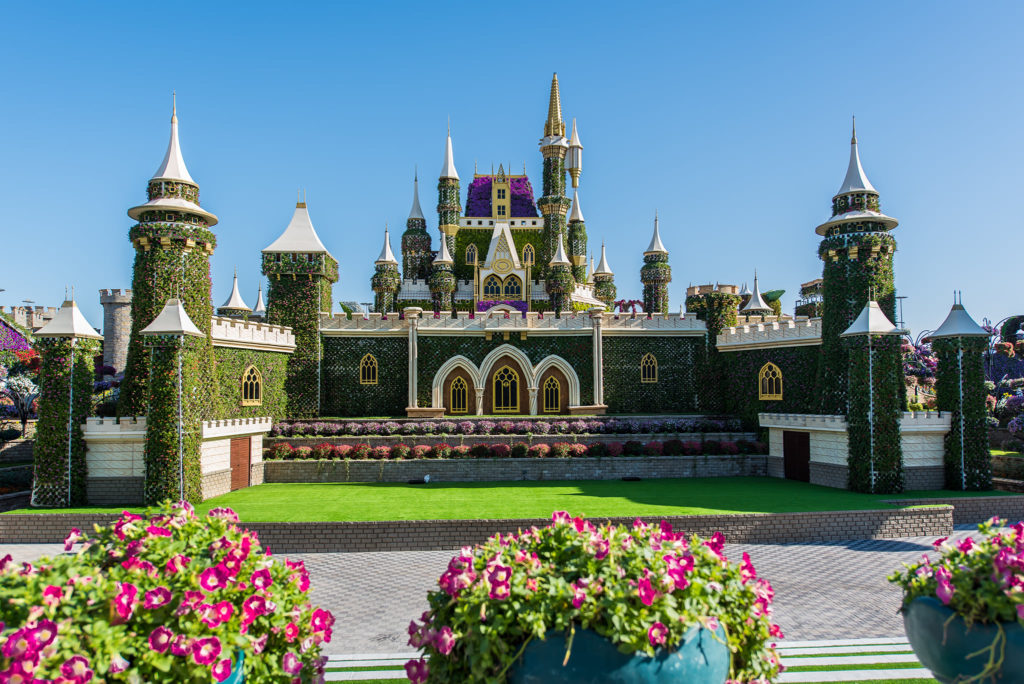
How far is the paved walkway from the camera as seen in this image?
360 inches

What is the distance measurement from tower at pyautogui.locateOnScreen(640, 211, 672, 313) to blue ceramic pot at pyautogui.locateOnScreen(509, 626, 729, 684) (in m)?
31.1

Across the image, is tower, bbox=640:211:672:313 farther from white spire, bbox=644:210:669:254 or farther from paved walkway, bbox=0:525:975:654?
paved walkway, bbox=0:525:975:654

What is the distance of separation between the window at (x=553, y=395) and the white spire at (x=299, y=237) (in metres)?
10.2

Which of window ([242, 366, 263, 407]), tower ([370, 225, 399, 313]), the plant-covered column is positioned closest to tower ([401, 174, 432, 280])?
tower ([370, 225, 399, 313])

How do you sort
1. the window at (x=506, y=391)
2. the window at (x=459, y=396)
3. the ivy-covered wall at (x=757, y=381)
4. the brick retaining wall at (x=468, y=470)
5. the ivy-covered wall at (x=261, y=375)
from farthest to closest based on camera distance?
the window at (x=506, y=391) → the window at (x=459, y=396) → the ivy-covered wall at (x=757, y=381) → the brick retaining wall at (x=468, y=470) → the ivy-covered wall at (x=261, y=375)

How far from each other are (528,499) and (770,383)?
10.9 m

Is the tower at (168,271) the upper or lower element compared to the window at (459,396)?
upper

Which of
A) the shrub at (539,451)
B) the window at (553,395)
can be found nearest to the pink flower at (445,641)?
the shrub at (539,451)

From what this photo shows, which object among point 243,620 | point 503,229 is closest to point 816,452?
point 243,620

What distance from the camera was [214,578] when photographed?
160 inches

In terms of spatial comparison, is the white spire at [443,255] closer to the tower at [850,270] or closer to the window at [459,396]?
the window at [459,396]

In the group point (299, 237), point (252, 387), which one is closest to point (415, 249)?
point (299, 237)

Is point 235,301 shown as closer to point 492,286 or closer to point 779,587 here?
point 492,286

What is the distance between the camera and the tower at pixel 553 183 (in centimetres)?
3956
